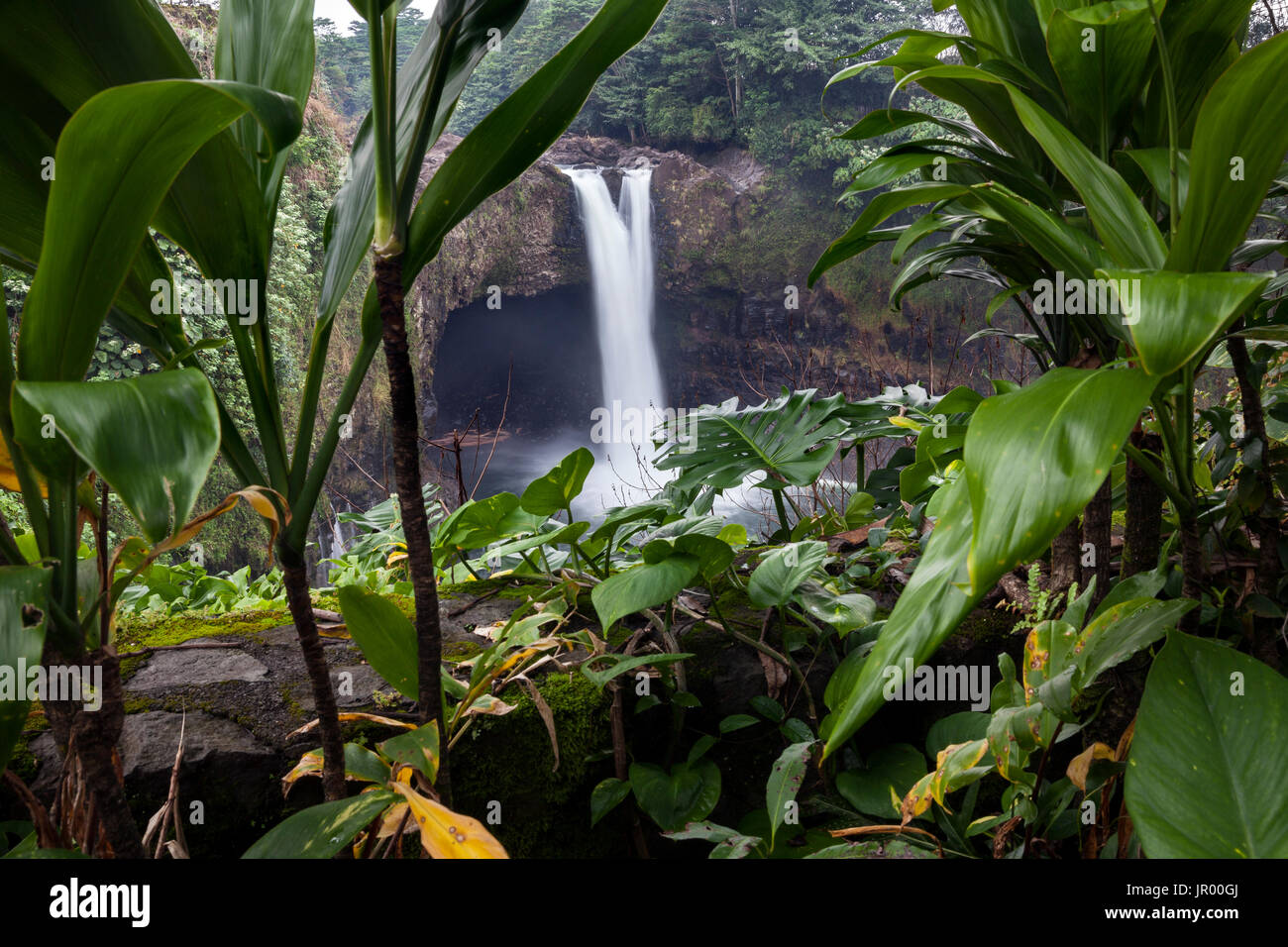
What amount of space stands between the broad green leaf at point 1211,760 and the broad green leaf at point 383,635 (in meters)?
0.59

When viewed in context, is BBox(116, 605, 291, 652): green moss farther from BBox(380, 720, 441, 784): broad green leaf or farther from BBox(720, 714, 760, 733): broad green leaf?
BBox(720, 714, 760, 733): broad green leaf

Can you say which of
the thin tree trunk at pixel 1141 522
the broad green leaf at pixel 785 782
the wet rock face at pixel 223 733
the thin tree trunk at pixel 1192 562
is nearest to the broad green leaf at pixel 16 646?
the wet rock face at pixel 223 733

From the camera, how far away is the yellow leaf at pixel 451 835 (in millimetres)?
497

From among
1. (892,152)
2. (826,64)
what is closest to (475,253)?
(826,64)

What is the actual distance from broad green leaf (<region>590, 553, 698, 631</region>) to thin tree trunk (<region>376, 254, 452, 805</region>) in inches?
7.4

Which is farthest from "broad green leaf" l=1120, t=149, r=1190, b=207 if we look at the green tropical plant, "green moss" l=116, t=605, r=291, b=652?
"green moss" l=116, t=605, r=291, b=652

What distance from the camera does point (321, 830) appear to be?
520mm

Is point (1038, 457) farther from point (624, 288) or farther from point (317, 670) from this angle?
point (624, 288)

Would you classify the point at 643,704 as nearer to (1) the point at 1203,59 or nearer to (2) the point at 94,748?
(2) the point at 94,748

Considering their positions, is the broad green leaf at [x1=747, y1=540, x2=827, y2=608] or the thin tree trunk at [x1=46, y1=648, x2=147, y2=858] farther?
the broad green leaf at [x1=747, y1=540, x2=827, y2=608]

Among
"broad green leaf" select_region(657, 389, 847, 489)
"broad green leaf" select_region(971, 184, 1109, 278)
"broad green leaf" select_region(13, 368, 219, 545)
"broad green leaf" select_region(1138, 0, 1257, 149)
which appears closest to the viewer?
"broad green leaf" select_region(13, 368, 219, 545)

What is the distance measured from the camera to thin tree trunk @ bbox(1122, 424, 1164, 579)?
81 centimetres

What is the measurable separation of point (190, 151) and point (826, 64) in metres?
10.2

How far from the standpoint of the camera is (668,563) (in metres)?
0.84
